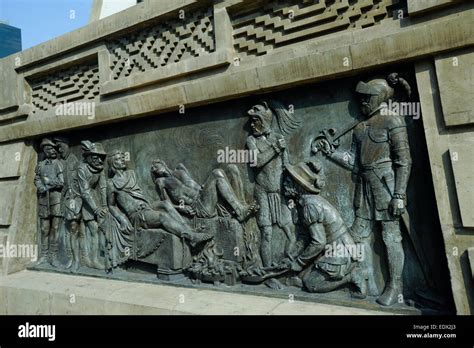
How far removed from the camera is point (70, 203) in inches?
218

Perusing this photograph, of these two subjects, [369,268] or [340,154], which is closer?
[369,268]

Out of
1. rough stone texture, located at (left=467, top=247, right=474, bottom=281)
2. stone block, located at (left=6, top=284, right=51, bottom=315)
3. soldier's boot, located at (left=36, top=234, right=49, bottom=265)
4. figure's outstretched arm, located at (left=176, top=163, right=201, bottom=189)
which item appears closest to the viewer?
rough stone texture, located at (left=467, top=247, right=474, bottom=281)

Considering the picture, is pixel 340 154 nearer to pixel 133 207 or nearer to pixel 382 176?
pixel 382 176

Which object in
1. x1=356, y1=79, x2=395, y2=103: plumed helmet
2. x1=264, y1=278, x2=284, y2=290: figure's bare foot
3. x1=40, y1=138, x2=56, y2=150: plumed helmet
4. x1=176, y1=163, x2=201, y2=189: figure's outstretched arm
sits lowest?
x1=264, y1=278, x2=284, y2=290: figure's bare foot

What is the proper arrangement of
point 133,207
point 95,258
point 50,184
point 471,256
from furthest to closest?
point 50,184, point 95,258, point 133,207, point 471,256

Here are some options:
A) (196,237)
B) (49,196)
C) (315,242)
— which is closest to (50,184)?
(49,196)

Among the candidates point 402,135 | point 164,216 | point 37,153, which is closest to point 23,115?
point 37,153

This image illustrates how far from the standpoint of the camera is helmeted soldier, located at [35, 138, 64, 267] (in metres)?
5.70

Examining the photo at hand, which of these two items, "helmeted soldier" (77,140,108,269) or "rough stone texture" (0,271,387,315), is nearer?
"rough stone texture" (0,271,387,315)

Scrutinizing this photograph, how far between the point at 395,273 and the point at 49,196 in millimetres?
5113

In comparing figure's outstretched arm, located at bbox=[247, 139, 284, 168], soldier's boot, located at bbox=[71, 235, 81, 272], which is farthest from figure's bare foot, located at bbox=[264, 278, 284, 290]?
soldier's boot, located at bbox=[71, 235, 81, 272]

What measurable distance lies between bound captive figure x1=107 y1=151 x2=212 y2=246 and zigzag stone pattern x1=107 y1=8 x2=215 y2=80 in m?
1.29

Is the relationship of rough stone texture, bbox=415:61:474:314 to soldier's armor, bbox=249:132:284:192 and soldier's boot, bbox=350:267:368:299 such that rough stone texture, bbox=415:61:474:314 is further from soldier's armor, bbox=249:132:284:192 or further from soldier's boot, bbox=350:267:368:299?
soldier's armor, bbox=249:132:284:192

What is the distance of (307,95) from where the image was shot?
393cm
